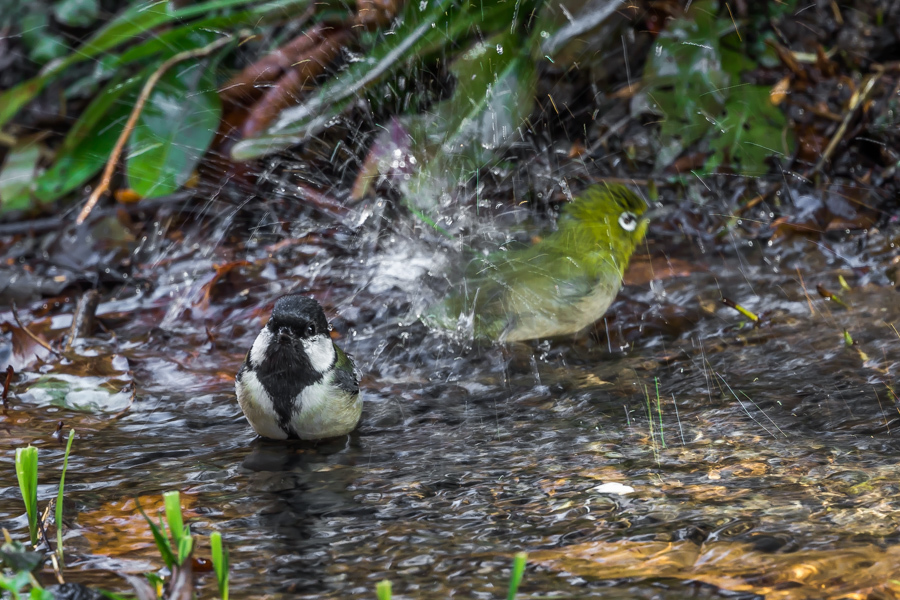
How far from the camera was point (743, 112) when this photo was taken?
5.20m

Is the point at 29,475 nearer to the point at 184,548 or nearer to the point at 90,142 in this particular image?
the point at 184,548

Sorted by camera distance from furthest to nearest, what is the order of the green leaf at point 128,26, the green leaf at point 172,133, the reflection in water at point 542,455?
the green leaf at point 128,26 < the green leaf at point 172,133 < the reflection in water at point 542,455

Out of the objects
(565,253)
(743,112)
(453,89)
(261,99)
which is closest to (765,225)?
(743,112)

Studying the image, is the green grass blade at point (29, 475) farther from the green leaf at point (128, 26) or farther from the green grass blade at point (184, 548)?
the green leaf at point (128, 26)

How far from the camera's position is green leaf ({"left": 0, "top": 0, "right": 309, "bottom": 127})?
18.9 ft

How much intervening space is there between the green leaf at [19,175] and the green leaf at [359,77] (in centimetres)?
167

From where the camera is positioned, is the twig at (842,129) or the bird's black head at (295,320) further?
the twig at (842,129)

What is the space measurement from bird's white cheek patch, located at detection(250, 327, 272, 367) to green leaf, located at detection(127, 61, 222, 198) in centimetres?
241

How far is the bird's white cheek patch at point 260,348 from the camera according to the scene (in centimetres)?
333

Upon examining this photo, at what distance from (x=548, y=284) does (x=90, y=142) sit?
10.7 ft

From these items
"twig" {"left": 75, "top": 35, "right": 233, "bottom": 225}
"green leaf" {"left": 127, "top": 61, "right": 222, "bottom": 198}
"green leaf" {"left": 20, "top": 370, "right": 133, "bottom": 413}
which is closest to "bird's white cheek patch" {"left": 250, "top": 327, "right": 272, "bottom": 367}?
"green leaf" {"left": 20, "top": 370, "right": 133, "bottom": 413}

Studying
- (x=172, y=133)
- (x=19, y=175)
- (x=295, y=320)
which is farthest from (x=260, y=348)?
(x=19, y=175)

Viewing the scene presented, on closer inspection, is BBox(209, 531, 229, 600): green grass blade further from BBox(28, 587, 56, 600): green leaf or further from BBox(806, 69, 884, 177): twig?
BBox(806, 69, 884, 177): twig

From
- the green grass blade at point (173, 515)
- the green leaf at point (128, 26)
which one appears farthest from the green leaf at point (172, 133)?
the green grass blade at point (173, 515)
